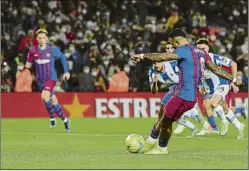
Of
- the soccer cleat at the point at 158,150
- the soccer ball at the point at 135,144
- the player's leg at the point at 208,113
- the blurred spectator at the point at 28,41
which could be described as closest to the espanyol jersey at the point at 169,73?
the player's leg at the point at 208,113

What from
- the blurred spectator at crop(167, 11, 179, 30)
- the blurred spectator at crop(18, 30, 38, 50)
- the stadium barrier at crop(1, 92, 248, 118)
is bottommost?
the stadium barrier at crop(1, 92, 248, 118)

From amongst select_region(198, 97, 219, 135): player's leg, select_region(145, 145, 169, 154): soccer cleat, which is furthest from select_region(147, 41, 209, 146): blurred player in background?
select_region(145, 145, 169, 154): soccer cleat

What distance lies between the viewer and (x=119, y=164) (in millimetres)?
14000

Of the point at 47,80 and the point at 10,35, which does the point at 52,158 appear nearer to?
the point at 47,80

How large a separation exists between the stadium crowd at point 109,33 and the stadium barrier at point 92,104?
0.42m

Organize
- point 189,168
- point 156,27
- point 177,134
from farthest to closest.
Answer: point 156,27
point 177,134
point 189,168

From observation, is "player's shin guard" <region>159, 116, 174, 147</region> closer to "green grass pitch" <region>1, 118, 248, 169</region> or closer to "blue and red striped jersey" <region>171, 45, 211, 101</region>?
"green grass pitch" <region>1, 118, 248, 169</region>

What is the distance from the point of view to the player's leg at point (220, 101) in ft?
70.2

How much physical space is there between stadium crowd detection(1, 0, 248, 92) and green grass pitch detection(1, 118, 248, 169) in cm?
754

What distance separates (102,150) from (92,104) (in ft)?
51.6

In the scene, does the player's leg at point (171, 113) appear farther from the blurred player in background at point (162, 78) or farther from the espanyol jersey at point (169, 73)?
the espanyol jersey at point (169, 73)

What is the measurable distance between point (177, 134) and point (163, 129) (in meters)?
6.88

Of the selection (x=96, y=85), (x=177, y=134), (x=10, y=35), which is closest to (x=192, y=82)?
(x=177, y=134)

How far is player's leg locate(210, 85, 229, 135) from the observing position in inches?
842
